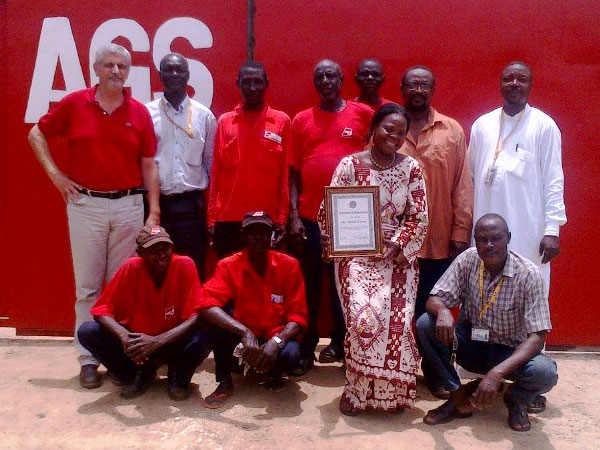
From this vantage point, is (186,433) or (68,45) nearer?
(186,433)

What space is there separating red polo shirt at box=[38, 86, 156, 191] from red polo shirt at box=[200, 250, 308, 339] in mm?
915

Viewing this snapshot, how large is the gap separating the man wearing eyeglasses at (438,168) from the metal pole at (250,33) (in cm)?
132

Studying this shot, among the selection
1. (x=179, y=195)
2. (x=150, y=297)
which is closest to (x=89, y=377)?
(x=150, y=297)

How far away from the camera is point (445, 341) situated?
3.72m

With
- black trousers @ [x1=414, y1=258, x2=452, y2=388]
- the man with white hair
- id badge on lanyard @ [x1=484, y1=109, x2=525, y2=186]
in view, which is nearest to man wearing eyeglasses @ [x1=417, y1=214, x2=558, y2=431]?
black trousers @ [x1=414, y1=258, x2=452, y2=388]

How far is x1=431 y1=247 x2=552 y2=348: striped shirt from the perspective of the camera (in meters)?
3.65

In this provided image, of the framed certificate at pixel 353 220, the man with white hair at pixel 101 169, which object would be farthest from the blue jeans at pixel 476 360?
the man with white hair at pixel 101 169

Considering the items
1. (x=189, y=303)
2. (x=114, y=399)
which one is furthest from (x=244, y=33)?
(x=114, y=399)

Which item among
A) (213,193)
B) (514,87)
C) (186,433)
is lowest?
(186,433)

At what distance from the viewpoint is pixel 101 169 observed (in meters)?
4.24

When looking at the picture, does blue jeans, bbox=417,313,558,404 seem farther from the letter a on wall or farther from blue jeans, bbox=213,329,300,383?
the letter a on wall

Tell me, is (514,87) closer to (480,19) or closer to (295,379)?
(480,19)

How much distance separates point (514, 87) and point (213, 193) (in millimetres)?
2110

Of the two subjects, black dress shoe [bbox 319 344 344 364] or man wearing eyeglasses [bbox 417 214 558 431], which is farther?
black dress shoe [bbox 319 344 344 364]
